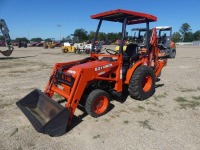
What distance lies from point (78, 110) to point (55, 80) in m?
0.94

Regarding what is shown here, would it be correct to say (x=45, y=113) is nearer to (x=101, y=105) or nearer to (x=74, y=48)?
(x=101, y=105)

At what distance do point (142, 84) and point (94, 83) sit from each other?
157 cm

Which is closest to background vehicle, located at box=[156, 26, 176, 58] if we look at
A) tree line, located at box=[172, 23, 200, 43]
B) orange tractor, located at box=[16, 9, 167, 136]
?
orange tractor, located at box=[16, 9, 167, 136]

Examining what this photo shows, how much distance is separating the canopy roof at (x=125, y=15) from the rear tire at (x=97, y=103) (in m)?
1.96

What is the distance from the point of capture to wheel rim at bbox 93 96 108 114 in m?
5.00

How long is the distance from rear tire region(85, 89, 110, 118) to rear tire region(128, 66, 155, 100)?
996 millimetres

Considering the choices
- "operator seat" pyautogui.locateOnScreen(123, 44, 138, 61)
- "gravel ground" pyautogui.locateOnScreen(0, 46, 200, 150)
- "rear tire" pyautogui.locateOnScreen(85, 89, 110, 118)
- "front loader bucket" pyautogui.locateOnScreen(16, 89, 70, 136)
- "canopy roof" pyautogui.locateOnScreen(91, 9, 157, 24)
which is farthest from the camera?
"operator seat" pyautogui.locateOnScreen(123, 44, 138, 61)

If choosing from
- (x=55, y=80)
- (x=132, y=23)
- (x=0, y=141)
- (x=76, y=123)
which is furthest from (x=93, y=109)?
(x=132, y=23)

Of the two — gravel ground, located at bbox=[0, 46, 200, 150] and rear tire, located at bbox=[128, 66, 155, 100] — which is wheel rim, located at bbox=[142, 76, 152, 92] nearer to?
rear tire, located at bbox=[128, 66, 155, 100]

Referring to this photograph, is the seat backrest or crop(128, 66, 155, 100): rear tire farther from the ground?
the seat backrest

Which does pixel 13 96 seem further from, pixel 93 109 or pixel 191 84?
pixel 191 84

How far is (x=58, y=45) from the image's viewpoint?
49.1m

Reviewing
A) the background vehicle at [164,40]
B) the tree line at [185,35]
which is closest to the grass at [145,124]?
the background vehicle at [164,40]

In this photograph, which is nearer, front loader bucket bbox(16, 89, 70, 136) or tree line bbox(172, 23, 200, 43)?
front loader bucket bbox(16, 89, 70, 136)
